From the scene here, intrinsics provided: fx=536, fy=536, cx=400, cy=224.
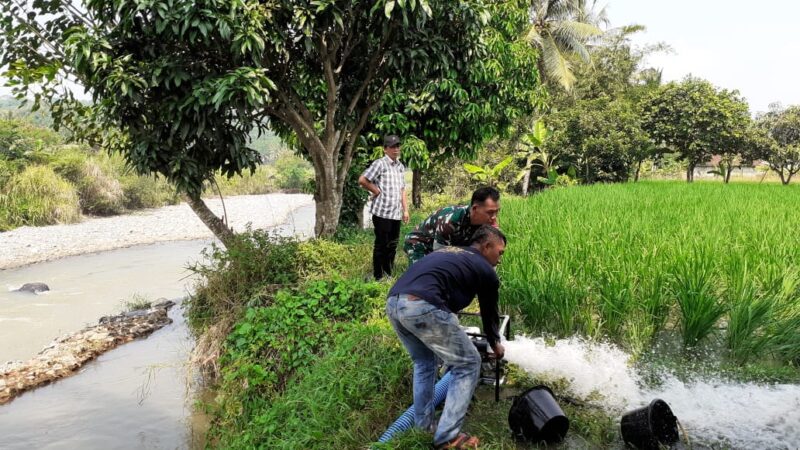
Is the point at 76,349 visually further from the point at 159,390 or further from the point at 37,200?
the point at 37,200

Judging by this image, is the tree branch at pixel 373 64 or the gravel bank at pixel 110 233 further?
the gravel bank at pixel 110 233

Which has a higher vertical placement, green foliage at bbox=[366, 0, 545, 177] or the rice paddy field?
green foliage at bbox=[366, 0, 545, 177]

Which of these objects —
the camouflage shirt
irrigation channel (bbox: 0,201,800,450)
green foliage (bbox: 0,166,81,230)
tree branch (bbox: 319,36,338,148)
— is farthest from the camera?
green foliage (bbox: 0,166,81,230)

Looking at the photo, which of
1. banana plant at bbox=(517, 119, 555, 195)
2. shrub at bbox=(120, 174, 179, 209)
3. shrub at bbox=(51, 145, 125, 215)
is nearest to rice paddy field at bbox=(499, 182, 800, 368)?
banana plant at bbox=(517, 119, 555, 195)

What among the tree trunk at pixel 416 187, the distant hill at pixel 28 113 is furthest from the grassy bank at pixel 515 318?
the tree trunk at pixel 416 187

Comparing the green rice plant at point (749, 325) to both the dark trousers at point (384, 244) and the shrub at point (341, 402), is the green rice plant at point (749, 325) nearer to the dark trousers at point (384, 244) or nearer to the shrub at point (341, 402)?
the shrub at point (341, 402)

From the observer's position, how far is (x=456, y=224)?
10.7ft

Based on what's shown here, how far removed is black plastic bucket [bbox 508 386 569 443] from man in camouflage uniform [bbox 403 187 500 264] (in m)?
0.94

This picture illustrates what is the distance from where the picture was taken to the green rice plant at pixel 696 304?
3.32 metres

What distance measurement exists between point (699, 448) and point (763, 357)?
3.60 ft

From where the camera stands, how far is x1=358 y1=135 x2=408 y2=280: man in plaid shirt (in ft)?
16.0

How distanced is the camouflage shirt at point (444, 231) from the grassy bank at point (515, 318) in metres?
0.72

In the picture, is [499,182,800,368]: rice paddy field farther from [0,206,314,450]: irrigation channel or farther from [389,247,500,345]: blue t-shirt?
[0,206,314,450]: irrigation channel

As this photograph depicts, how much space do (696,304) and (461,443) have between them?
1.87 m
